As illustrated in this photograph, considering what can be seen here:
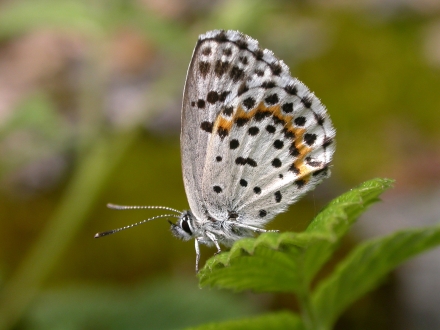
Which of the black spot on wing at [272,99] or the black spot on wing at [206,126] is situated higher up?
the black spot on wing at [206,126]

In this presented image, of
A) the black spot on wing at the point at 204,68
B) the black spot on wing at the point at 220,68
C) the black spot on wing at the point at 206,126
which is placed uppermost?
the black spot on wing at the point at 204,68

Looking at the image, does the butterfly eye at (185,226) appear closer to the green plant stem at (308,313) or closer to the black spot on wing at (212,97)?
the black spot on wing at (212,97)

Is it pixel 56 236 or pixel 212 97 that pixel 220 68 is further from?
pixel 56 236

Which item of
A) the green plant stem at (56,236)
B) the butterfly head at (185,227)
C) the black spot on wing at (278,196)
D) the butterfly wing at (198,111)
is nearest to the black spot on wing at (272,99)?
the butterfly wing at (198,111)

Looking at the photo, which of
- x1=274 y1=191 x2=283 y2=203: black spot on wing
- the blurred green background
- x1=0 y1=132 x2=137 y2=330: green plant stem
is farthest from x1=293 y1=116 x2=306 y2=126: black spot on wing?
x1=0 y1=132 x2=137 y2=330: green plant stem

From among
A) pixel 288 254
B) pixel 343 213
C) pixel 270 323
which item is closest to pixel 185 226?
pixel 270 323

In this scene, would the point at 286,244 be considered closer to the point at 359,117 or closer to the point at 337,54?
the point at 359,117
